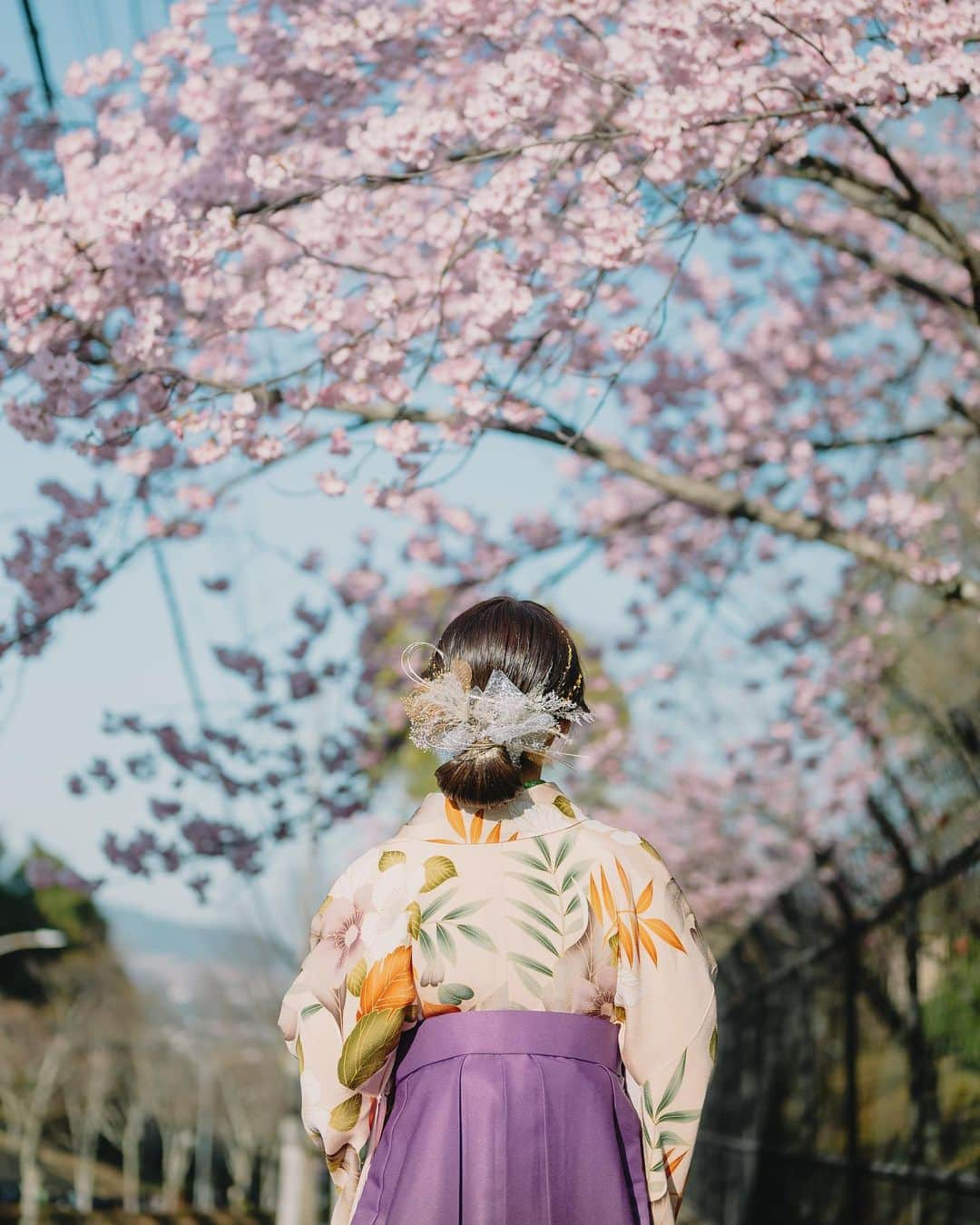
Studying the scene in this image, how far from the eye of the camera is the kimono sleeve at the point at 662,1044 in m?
2.30

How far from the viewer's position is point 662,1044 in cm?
230

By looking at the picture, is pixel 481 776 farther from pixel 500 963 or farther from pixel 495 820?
pixel 500 963

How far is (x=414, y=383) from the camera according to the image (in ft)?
14.7

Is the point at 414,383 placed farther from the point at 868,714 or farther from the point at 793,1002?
the point at 868,714

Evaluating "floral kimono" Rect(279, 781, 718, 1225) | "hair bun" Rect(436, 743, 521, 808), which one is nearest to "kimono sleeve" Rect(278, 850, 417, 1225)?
"floral kimono" Rect(279, 781, 718, 1225)

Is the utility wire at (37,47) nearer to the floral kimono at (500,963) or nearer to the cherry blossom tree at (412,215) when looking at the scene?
the cherry blossom tree at (412,215)

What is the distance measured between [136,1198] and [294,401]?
41.1m

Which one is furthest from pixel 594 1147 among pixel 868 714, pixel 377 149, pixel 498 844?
pixel 868 714

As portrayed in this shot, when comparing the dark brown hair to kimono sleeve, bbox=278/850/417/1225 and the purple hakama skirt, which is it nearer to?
kimono sleeve, bbox=278/850/417/1225

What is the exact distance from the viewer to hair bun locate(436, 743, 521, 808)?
2.31 m

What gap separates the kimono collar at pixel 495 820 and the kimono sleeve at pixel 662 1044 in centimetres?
18

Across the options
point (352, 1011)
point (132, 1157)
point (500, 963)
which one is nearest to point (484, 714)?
point (500, 963)

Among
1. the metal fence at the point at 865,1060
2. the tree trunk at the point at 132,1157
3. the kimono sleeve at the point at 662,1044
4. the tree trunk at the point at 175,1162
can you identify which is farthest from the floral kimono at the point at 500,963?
the tree trunk at the point at 175,1162

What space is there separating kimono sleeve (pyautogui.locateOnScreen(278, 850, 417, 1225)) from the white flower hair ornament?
23 centimetres
